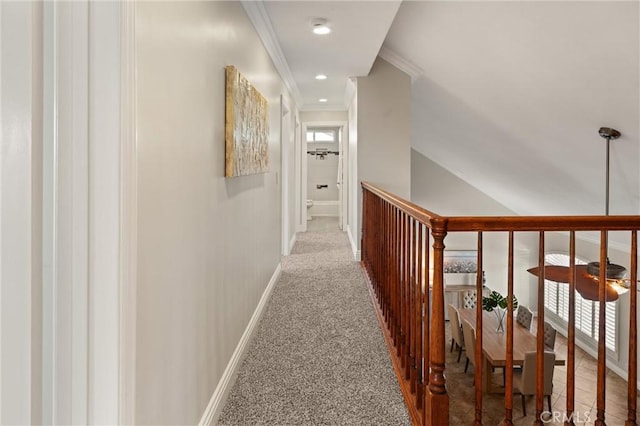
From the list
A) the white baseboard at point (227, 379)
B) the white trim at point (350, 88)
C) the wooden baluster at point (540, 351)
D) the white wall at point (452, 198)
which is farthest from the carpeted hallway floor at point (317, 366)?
the white wall at point (452, 198)

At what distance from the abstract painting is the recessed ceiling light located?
31.3 inches

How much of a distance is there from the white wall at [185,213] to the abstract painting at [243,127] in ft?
0.16

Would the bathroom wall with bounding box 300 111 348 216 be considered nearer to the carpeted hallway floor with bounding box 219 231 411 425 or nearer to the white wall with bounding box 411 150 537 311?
the white wall with bounding box 411 150 537 311

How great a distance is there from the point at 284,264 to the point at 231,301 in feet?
8.71

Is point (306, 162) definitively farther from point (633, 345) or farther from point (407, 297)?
point (633, 345)

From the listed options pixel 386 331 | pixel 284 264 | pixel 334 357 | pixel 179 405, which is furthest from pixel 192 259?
pixel 284 264

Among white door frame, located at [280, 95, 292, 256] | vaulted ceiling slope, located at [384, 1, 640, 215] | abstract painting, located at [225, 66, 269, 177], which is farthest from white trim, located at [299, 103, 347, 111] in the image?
abstract painting, located at [225, 66, 269, 177]

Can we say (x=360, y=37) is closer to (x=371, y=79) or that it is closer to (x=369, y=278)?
(x=371, y=79)

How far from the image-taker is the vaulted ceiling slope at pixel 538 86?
9.53ft

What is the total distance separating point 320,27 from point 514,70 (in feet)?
5.70

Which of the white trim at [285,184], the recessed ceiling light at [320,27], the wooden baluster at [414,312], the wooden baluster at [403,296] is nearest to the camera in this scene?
the wooden baluster at [414,312]

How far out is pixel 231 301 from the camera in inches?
87.7

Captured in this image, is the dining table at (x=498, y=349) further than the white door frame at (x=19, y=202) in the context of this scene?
Yes

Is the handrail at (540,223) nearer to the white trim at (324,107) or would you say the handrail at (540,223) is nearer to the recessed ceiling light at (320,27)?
the recessed ceiling light at (320,27)
